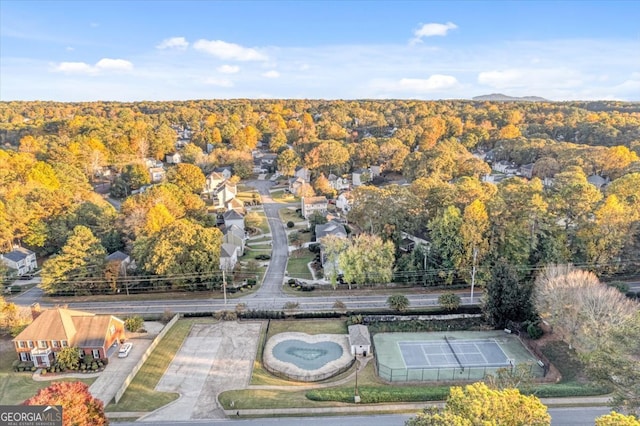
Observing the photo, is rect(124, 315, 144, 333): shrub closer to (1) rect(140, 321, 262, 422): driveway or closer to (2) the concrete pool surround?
(1) rect(140, 321, 262, 422): driveway

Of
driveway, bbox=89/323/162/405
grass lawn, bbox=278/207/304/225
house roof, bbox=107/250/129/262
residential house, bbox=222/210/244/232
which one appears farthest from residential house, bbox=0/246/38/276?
grass lawn, bbox=278/207/304/225

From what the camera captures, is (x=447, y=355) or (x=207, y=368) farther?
(x=447, y=355)

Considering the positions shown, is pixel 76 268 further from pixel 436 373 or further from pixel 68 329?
pixel 436 373

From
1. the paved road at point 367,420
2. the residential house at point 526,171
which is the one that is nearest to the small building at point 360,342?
the paved road at point 367,420

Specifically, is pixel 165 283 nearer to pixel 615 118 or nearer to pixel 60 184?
pixel 60 184

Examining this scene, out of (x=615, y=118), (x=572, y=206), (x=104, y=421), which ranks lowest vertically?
(x=104, y=421)

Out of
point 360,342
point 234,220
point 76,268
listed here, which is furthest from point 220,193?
point 360,342

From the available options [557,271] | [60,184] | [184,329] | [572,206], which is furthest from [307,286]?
[60,184]
